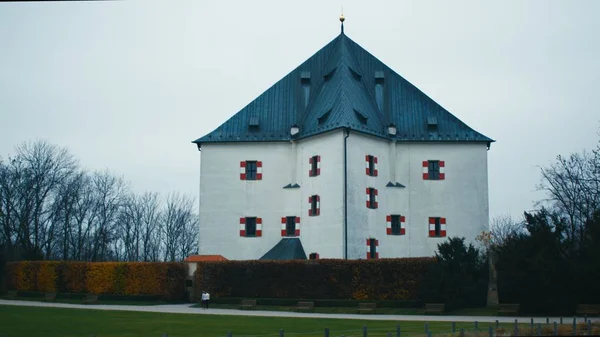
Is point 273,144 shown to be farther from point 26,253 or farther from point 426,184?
point 26,253

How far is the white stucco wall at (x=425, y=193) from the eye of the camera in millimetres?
49281

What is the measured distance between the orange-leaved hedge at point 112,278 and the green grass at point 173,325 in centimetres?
1123

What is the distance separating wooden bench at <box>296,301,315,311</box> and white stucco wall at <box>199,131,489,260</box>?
6948 mm

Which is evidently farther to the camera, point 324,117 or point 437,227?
point 437,227

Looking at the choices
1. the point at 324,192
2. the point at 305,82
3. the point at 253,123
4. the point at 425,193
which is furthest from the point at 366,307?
the point at 305,82

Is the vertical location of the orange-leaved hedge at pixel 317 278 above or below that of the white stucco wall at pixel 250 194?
below

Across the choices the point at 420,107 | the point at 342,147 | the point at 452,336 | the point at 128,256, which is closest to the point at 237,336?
the point at 452,336

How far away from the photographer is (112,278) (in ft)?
161

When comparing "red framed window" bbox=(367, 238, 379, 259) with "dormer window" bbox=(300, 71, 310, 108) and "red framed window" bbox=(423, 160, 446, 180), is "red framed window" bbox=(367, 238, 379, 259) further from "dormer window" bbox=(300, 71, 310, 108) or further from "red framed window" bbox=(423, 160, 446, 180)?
"dormer window" bbox=(300, 71, 310, 108)

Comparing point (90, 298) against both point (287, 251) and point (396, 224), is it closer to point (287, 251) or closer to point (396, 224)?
point (287, 251)

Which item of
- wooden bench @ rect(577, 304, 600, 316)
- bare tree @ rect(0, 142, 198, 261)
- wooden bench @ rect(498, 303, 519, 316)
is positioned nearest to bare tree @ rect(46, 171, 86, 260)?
bare tree @ rect(0, 142, 198, 261)

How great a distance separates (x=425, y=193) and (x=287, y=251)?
1081 cm

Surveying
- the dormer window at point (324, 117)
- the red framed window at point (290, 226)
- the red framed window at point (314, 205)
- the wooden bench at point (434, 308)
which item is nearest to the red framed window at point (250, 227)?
the red framed window at point (290, 226)

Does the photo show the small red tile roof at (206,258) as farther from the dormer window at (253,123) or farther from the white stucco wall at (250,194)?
the dormer window at (253,123)
